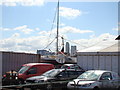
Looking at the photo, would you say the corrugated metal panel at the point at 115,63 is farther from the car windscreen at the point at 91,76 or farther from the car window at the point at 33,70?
the car windscreen at the point at 91,76

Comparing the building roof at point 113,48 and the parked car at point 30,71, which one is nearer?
the parked car at point 30,71

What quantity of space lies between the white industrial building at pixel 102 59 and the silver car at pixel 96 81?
7.14m

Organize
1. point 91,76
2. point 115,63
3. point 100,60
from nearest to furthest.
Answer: point 91,76
point 115,63
point 100,60

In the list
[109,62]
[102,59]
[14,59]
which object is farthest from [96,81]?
[14,59]

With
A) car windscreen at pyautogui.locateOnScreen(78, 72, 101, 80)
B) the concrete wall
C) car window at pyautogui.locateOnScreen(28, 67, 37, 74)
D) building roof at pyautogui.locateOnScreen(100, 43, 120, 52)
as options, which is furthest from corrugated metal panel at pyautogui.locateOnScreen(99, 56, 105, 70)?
car windscreen at pyautogui.locateOnScreen(78, 72, 101, 80)

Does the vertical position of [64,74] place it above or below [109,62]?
below

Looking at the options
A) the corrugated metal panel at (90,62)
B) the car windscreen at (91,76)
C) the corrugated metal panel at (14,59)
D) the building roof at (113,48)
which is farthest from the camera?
the corrugated metal panel at (90,62)

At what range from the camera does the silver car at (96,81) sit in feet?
41.2

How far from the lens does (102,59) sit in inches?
854

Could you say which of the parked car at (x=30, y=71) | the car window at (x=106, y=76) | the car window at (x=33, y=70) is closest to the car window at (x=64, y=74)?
the car window at (x=106, y=76)

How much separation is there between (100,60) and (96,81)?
30.0 feet

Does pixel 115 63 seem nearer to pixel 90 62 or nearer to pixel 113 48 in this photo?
pixel 113 48

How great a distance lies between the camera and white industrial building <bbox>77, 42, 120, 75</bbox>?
2108cm

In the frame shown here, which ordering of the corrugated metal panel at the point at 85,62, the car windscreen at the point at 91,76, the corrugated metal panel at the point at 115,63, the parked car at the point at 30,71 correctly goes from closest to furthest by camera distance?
the car windscreen at the point at 91,76
the parked car at the point at 30,71
the corrugated metal panel at the point at 115,63
the corrugated metal panel at the point at 85,62
